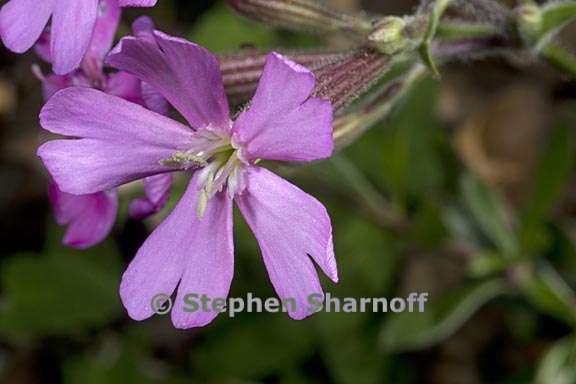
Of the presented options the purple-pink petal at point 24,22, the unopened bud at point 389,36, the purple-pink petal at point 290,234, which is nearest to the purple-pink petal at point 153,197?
the purple-pink petal at point 290,234

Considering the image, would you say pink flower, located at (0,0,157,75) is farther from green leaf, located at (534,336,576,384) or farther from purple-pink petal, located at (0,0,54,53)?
green leaf, located at (534,336,576,384)

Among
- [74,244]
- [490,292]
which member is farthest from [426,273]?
[74,244]

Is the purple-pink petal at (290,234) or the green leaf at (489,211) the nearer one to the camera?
the purple-pink petal at (290,234)

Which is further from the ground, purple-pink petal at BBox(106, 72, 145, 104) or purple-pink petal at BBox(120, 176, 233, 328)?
purple-pink petal at BBox(106, 72, 145, 104)

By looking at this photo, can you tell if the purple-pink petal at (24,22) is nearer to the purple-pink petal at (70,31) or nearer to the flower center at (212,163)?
the purple-pink petal at (70,31)

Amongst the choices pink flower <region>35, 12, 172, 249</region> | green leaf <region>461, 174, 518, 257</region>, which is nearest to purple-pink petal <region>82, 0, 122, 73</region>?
pink flower <region>35, 12, 172, 249</region>

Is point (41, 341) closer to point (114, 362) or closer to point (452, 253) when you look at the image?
point (114, 362)

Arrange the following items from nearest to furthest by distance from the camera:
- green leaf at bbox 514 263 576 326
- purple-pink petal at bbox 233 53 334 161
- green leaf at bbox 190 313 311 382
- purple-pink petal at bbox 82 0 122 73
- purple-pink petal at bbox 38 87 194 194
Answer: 1. purple-pink petal at bbox 233 53 334 161
2. purple-pink petal at bbox 38 87 194 194
3. purple-pink petal at bbox 82 0 122 73
4. green leaf at bbox 514 263 576 326
5. green leaf at bbox 190 313 311 382
